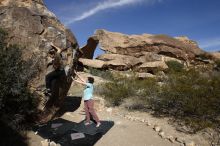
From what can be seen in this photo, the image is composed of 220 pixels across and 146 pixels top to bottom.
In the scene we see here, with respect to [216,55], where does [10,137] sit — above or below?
below

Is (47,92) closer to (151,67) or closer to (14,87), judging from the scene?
(14,87)

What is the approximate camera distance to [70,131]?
9727mm

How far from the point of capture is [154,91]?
13672 mm

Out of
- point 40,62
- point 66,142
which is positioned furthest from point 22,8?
point 66,142

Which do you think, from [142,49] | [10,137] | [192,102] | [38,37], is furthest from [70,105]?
[142,49]

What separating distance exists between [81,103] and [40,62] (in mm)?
3841

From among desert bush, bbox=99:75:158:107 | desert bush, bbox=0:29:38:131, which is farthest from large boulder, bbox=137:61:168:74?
desert bush, bbox=0:29:38:131

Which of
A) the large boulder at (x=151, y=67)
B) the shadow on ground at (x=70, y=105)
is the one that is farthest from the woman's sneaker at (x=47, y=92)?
the large boulder at (x=151, y=67)

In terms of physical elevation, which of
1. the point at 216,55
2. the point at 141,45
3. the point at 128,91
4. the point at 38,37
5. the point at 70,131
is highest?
the point at 38,37

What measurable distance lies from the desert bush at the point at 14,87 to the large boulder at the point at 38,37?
0.33 metres

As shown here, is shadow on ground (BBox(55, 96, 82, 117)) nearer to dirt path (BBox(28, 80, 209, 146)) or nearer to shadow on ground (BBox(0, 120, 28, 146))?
dirt path (BBox(28, 80, 209, 146))

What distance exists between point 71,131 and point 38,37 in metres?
3.11

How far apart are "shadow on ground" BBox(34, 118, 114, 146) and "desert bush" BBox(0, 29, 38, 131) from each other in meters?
0.72

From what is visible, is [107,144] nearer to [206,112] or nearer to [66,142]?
[66,142]
